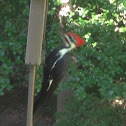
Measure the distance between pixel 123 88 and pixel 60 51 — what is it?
1546mm

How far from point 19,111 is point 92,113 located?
1948 millimetres

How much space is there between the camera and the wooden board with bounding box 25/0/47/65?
1.40 m

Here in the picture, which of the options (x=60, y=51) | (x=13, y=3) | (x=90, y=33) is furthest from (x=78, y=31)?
(x=60, y=51)

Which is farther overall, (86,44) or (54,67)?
(86,44)

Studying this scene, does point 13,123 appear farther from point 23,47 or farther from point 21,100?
point 23,47

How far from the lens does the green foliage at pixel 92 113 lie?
3.76 metres

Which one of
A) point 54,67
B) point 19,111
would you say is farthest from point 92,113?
point 54,67

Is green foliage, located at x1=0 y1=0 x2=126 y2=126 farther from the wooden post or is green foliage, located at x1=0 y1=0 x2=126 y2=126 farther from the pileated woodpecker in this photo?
the wooden post

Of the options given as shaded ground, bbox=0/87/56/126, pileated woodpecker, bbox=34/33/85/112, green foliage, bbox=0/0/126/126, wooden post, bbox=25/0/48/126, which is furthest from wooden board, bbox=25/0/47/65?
shaded ground, bbox=0/87/56/126

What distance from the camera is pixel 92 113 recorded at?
378 cm

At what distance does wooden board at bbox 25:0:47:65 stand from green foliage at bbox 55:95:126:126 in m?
2.47

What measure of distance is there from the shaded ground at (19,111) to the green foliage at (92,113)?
1094 mm

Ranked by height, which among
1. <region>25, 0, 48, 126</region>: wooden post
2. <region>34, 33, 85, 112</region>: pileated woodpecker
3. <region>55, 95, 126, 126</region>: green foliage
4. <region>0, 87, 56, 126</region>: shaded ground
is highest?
<region>25, 0, 48, 126</region>: wooden post

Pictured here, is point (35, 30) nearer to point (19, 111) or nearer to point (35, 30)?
point (35, 30)
